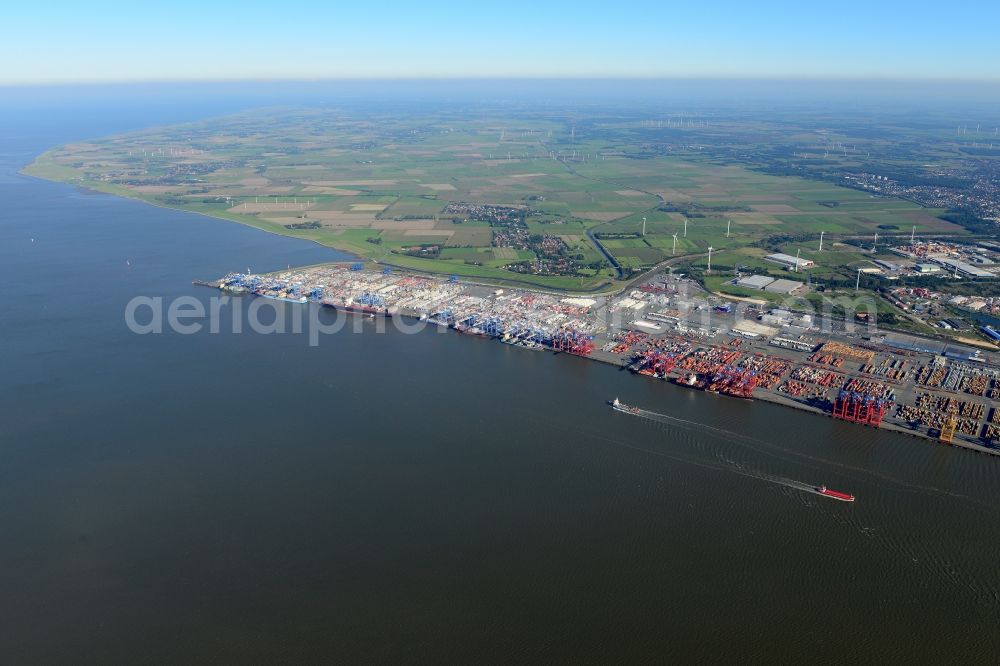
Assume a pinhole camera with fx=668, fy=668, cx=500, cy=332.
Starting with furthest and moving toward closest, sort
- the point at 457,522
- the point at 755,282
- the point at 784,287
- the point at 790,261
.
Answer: the point at 790,261
the point at 755,282
the point at 784,287
the point at 457,522

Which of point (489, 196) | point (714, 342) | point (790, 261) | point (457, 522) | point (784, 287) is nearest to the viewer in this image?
point (457, 522)

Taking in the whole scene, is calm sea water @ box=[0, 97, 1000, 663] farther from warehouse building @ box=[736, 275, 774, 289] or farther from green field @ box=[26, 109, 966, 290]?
green field @ box=[26, 109, 966, 290]

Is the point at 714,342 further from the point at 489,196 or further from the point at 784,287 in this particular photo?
→ the point at 489,196

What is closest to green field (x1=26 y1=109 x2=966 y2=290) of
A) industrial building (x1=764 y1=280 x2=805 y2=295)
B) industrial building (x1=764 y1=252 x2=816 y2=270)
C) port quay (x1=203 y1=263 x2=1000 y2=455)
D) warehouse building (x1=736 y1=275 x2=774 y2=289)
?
industrial building (x1=764 y1=252 x2=816 y2=270)

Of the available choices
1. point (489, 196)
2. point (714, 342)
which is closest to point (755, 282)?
point (714, 342)

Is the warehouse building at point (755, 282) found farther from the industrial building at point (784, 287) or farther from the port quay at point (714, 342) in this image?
the port quay at point (714, 342)

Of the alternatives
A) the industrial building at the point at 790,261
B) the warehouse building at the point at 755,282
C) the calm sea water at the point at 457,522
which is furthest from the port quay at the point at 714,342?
the industrial building at the point at 790,261
